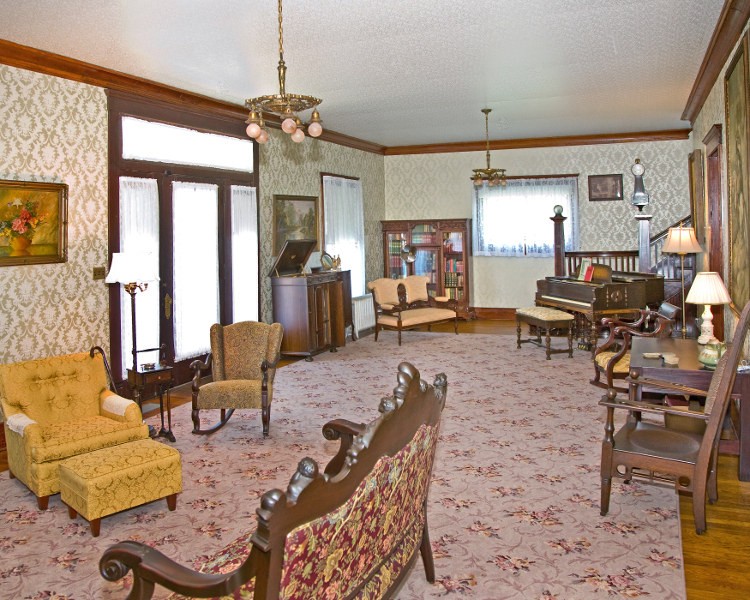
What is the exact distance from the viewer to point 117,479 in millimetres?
4020

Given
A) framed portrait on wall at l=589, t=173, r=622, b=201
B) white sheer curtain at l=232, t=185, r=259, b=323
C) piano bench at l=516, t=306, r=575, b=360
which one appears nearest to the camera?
white sheer curtain at l=232, t=185, r=259, b=323

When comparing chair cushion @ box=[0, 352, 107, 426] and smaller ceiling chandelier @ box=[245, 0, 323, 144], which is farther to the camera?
chair cushion @ box=[0, 352, 107, 426]

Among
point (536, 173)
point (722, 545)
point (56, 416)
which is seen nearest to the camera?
point (722, 545)

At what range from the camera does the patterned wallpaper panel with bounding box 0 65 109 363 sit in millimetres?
5855

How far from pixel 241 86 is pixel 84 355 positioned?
12.0 feet

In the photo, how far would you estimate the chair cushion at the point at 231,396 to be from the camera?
5824 millimetres

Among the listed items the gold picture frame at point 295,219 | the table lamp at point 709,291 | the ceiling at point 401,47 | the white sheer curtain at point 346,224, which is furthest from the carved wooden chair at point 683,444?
the white sheer curtain at point 346,224

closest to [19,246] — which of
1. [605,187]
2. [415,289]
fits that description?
[415,289]

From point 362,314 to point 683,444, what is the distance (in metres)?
7.95

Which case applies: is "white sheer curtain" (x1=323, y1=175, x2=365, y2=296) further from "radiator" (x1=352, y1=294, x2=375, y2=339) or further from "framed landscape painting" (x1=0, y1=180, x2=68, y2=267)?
"framed landscape painting" (x1=0, y1=180, x2=68, y2=267)

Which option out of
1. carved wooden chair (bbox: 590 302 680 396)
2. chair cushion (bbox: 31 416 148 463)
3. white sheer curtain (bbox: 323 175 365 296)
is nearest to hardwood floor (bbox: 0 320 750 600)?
carved wooden chair (bbox: 590 302 680 396)

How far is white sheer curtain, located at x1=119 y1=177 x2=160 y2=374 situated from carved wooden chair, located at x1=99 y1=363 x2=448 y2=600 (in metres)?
4.65

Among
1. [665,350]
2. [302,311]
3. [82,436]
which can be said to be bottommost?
[82,436]

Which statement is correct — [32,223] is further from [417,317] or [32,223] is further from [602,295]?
[602,295]
